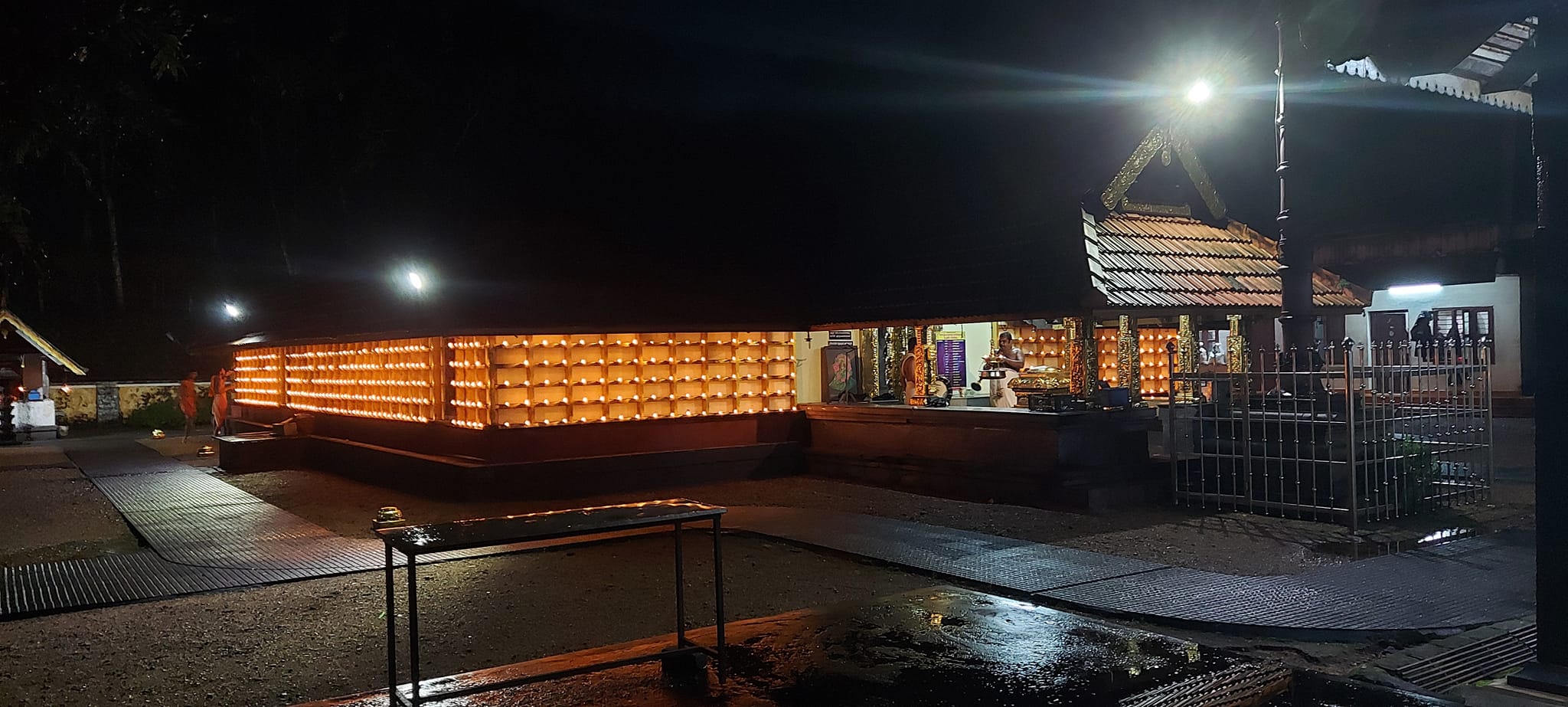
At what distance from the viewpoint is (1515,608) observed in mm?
6887

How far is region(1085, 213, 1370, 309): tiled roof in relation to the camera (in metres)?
12.8

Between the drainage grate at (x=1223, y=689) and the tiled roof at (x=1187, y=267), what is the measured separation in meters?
7.31

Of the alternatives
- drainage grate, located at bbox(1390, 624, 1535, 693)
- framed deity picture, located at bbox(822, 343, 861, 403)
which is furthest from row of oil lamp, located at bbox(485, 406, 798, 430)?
drainage grate, located at bbox(1390, 624, 1535, 693)

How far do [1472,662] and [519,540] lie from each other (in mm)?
5665

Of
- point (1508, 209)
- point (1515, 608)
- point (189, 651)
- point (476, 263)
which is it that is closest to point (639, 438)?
A: point (476, 263)

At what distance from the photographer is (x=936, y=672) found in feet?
18.2

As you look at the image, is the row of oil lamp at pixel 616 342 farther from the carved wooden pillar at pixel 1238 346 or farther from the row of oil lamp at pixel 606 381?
the carved wooden pillar at pixel 1238 346

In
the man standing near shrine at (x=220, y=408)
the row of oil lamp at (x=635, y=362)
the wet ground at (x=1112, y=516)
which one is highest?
the row of oil lamp at (x=635, y=362)

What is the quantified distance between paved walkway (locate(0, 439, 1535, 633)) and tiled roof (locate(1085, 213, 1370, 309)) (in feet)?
14.7

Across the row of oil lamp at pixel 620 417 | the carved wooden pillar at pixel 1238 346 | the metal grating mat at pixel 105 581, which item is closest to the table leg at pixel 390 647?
the metal grating mat at pixel 105 581

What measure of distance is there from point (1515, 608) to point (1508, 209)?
1071 centimetres

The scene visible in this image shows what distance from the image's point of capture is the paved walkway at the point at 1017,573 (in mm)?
6969

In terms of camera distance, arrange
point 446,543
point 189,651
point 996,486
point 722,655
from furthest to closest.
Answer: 1. point 996,486
2. point 189,651
3. point 722,655
4. point 446,543

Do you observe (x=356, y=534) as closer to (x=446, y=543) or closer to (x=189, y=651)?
(x=189, y=651)
